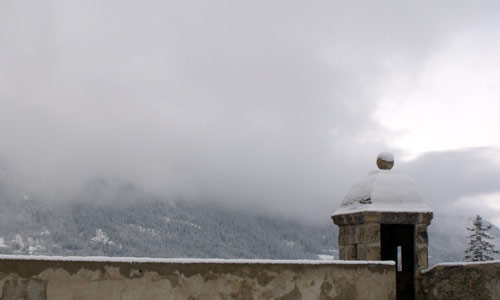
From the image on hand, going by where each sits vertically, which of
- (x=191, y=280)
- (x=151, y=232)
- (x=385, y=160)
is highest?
(x=151, y=232)

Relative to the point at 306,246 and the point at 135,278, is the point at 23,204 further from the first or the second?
the point at 135,278

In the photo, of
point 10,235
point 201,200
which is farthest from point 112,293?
point 201,200

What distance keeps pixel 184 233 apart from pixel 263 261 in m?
145

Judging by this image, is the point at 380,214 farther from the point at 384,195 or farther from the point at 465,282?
the point at 465,282

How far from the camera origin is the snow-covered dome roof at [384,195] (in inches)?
267

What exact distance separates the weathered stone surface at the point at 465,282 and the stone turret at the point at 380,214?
0.50 meters

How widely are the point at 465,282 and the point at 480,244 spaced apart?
26.3 m

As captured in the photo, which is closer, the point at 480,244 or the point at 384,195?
the point at 384,195

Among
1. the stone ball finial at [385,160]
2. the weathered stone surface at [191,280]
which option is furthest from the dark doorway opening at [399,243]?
the weathered stone surface at [191,280]

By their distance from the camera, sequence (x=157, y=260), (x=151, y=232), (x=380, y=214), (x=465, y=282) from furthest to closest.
Result: (x=151, y=232) → (x=380, y=214) → (x=465, y=282) → (x=157, y=260)

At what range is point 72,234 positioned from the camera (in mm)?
140875

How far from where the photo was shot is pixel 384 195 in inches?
272

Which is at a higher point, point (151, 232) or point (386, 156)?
point (151, 232)

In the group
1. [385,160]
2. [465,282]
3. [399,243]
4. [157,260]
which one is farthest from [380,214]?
[157,260]
